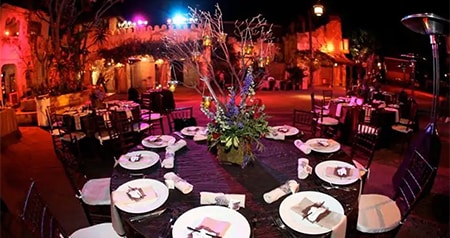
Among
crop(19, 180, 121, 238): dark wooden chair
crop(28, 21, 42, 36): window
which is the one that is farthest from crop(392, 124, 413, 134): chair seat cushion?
Answer: crop(28, 21, 42, 36): window

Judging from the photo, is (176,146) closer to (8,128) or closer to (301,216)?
(301,216)

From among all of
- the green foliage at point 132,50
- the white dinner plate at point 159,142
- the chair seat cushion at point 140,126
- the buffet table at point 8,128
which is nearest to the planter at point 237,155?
the white dinner plate at point 159,142

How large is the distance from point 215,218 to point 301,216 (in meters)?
0.52

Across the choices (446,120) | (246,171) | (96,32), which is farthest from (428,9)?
(246,171)

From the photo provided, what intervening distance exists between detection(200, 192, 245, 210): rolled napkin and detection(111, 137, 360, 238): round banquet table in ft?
0.16

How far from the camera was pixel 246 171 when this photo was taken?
2.98 metres

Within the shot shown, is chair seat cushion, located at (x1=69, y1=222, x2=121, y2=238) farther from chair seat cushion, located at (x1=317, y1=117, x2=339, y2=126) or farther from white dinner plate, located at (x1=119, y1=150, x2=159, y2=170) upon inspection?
chair seat cushion, located at (x1=317, y1=117, x2=339, y2=126)

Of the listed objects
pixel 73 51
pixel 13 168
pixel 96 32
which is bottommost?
pixel 13 168

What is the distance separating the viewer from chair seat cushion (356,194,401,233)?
2.75 m

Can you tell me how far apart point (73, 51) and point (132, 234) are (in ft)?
28.1

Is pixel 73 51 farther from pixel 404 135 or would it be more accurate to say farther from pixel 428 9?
pixel 428 9

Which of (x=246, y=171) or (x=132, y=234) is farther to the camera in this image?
(x=246, y=171)

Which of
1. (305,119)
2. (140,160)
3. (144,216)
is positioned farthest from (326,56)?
(144,216)

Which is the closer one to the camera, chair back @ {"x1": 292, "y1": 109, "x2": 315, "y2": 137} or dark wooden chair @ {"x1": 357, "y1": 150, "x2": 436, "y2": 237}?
dark wooden chair @ {"x1": 357, "y1": 150, "x2": 436, "y2": 237}
